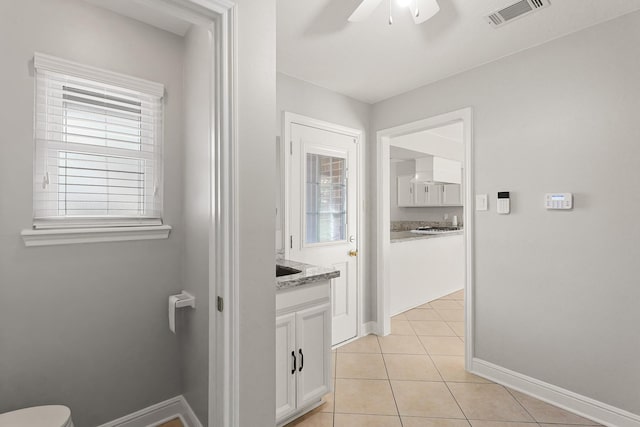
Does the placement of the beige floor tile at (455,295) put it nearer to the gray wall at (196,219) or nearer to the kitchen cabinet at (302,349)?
the kitchen cabinet at (302,349)

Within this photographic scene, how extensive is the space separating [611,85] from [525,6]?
737 mm

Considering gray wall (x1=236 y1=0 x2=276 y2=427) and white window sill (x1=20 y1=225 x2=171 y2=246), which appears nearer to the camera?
gray wall (x1=236 y1=0 x2=276 y2=427)

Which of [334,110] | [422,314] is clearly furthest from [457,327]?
[334,110]

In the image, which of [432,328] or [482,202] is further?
[432,328]

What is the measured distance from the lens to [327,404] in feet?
6.89

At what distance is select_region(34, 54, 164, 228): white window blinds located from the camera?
5.29 feet

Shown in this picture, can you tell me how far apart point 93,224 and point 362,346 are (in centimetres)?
245

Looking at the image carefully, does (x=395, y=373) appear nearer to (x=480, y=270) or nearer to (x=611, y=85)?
(x=480, y=270)

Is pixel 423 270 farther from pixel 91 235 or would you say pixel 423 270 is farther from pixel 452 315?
pixel 91 235

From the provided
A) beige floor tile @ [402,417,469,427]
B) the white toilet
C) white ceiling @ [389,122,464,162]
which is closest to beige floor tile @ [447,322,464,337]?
beige floor tile @ [402,417,469,427]

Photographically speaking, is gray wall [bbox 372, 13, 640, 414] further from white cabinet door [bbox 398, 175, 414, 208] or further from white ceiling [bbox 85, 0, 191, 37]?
white cabinet door [bbox 398, 175, 414, 208]

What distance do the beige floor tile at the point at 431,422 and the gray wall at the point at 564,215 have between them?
0.71m

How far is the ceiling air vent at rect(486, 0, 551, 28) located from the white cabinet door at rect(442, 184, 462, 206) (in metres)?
4.54

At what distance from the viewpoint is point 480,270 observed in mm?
2459
